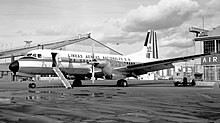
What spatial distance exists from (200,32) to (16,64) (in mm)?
35112

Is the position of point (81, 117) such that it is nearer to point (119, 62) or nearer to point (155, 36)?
point (119, 62)

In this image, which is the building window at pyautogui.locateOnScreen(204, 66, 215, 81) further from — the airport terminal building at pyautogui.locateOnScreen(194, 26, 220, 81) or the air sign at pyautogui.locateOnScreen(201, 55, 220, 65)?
the air sign at pyautogui.locateOnScreen(201, 55, 220, 65)

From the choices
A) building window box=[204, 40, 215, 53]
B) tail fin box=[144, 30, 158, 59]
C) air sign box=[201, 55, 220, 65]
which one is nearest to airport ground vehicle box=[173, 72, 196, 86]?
air sign box=[201, 55, 220, 65]

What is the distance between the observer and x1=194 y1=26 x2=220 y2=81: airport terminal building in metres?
37.8

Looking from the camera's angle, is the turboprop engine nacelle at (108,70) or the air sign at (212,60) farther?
the air sign at (212,60)

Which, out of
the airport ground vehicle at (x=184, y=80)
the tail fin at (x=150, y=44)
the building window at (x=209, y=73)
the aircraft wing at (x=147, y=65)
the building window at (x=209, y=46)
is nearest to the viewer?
the aircraft wing at (x=147, y=65)

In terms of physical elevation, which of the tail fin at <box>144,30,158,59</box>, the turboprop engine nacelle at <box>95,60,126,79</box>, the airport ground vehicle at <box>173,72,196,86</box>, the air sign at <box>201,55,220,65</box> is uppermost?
the tail fin at <box>144,30,158,59</box>

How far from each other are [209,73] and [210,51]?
241 inches

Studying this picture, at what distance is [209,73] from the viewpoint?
38688mm

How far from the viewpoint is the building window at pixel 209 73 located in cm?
3828

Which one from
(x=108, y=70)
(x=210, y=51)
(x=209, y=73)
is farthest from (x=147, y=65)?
(x=210, y=51)

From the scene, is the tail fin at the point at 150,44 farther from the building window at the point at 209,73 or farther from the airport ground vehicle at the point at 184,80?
the building window at the point at 209,73

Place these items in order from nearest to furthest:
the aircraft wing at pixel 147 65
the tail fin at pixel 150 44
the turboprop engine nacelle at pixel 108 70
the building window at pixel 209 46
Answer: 1. the aircraft wing at pixel 147 65
2. the turboprop engine nacelle at pixel 108 70
3. the tail fin at pixel 150 44
4. the building window at pixel 209 46

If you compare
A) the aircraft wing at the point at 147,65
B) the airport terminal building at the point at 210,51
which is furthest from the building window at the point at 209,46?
the aircraft wing at the point at 147,65
